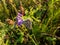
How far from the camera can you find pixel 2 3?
153cm

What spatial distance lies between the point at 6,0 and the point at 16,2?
89 mm

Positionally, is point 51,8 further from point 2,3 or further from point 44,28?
point 2,3

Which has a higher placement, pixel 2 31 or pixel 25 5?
pixel 25 5

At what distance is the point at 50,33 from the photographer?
1.35 m

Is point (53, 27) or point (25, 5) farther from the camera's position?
point (25, 5)

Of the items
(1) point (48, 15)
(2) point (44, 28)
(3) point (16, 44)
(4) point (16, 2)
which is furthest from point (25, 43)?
(4) point (16, 2)

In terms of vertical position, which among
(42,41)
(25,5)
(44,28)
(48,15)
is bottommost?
(42,41)

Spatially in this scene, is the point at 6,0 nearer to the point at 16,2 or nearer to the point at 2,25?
the point at 16,2

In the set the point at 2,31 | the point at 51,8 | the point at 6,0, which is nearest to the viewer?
the point at 2,31

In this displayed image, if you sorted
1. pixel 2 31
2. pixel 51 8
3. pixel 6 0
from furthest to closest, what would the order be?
pixel 6 0 < pixel 51 8 < pixel 2 31

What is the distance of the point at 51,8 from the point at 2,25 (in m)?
0.42

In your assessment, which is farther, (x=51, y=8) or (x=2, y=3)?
(x=2, y=3)

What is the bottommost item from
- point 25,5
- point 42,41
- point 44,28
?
point 42,41

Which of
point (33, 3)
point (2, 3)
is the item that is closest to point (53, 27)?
point (33, 3)
